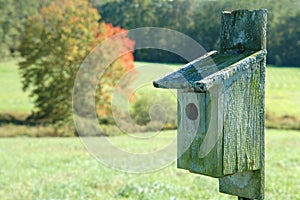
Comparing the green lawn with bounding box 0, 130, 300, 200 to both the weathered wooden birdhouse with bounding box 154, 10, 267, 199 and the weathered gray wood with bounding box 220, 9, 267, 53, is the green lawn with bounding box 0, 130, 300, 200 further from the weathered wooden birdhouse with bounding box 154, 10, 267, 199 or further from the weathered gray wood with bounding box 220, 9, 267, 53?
the weathered gray wood with bounding box 220, 9, 267, 53

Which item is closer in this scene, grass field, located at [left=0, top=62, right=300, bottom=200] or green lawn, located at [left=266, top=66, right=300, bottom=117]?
grass field, located at [left=0, top=62, right=300, bottom=200]

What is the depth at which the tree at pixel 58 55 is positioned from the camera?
3497 centimetres

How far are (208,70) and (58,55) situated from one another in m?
33.6

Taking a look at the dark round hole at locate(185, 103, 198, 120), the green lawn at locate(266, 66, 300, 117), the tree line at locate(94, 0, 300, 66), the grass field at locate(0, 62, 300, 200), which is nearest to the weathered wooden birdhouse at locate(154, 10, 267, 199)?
the dark round hole at locate(185, 103, 198, 120)

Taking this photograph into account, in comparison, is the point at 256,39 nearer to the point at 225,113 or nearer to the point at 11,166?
the point at 225,113

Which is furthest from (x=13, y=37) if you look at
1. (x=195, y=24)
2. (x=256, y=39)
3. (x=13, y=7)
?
(x=256, y=39)

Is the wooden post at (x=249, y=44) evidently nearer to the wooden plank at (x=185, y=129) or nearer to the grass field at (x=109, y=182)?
the wooden plank at (x=185, y=129)

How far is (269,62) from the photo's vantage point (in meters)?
37.9

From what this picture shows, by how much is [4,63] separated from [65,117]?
84.2 ft

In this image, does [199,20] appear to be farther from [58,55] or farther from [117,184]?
[117,184]

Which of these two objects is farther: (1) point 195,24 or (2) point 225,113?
(1) point 195,24

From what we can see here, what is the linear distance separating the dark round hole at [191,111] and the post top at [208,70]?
0.16 meters

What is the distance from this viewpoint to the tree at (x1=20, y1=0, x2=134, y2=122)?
35.0 meters

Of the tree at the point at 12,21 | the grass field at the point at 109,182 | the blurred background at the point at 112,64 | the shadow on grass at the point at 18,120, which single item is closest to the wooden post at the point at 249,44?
the grass field at the point at 109,182
